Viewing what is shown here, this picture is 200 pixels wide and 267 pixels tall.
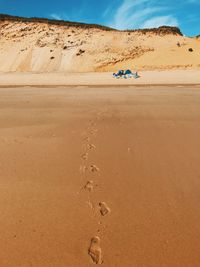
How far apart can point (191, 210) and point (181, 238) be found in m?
0.52

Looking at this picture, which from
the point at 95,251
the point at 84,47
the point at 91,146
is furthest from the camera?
the point at 84,47

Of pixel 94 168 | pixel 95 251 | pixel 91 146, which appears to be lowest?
pixel 95 251

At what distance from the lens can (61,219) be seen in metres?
3.19

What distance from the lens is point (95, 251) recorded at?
268cm

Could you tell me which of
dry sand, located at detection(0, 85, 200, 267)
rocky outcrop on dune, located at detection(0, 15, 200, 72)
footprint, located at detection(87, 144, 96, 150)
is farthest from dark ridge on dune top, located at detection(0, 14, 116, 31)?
footprint, located at detection(87, 144, 96, 150)

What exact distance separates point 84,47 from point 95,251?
116ft

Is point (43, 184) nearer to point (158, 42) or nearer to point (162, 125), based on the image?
point (162, 125)

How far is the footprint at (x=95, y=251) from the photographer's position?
2.59m

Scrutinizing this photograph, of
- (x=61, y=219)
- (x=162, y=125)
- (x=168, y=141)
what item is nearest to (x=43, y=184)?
(x=61, y=219)

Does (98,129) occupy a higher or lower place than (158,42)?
lower

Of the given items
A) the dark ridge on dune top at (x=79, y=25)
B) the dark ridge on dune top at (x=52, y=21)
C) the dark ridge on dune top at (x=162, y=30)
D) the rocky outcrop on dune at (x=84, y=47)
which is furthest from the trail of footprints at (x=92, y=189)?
the dark ridge on dune top at (x=52, y=21)

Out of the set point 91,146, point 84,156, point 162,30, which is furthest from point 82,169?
point 162,30

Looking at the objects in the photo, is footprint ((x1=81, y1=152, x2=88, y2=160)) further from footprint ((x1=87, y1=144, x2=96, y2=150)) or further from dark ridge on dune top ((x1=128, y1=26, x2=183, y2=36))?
dark ridge on dune top ((x1=128, y1=26, x2=183, y2=36))

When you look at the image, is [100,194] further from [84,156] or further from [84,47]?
[84,47]
